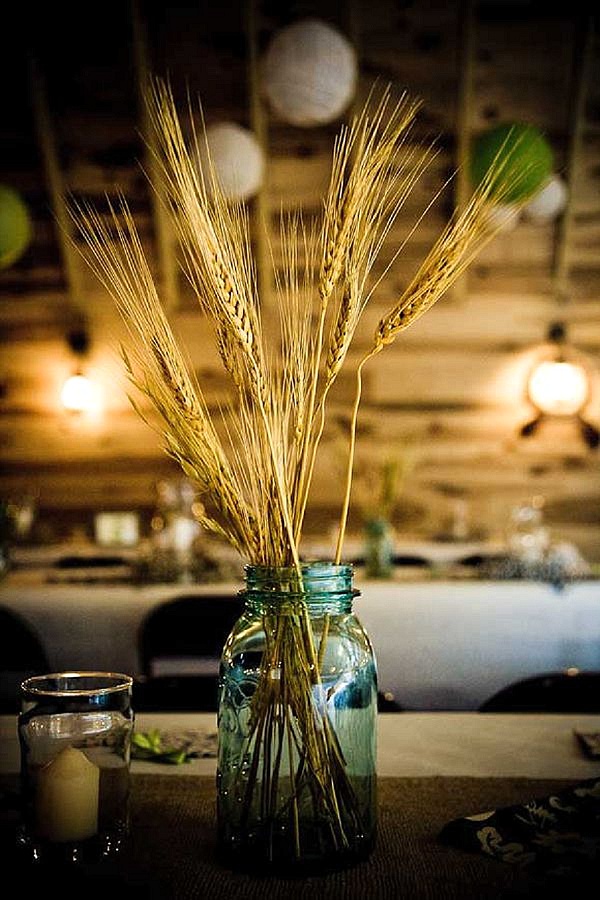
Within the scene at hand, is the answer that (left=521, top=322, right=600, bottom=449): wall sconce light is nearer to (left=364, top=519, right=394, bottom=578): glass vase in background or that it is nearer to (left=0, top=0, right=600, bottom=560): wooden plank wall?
(left=0, top=0, right=600, bottom=560): wooden plank wall

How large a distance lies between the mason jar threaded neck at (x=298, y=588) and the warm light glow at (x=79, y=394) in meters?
5.79

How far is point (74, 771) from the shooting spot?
824 millimetres

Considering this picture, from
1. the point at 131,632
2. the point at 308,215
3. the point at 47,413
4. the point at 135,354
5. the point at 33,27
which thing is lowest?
the point at 131,632

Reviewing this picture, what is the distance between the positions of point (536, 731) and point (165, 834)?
590 mm

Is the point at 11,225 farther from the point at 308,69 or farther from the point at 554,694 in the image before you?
the point at 554,694

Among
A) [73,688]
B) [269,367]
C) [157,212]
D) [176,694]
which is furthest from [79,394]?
[269,367]

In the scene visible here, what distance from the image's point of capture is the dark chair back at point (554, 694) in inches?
63.7

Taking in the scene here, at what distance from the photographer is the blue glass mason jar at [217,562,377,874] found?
808 millimetres

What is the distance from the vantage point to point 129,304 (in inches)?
31.5

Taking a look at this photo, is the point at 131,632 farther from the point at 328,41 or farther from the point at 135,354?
the point at 328,41

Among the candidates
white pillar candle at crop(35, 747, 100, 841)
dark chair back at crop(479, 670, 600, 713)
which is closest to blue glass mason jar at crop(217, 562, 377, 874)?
white pillar candle at crop(35, 747, 100, 841)

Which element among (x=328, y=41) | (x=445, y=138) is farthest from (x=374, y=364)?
(x=328, y=41)

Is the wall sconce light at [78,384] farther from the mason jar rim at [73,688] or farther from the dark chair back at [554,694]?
the mason jar rim at [73,688]

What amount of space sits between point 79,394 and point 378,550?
12.0 feet
